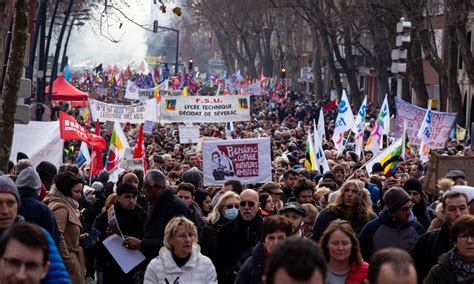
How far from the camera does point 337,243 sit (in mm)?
7523

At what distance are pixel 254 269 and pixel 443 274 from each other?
1.11 meters

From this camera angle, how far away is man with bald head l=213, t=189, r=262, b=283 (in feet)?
33.1

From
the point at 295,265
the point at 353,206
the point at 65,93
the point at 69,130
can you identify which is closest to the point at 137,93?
the point at 65,93

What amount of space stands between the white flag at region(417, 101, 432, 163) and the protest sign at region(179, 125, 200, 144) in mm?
6898

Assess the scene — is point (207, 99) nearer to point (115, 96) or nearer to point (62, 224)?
point (62, 224)

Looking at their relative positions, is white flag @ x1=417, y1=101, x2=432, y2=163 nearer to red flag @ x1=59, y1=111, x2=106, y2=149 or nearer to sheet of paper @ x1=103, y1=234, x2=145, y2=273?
red flag @ x1=59, y1=111, x2=106, y2=149

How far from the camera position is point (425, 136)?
2331 cm

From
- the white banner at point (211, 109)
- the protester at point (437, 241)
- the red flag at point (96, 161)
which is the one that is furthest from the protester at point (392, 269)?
the white banner at point (211, 109)

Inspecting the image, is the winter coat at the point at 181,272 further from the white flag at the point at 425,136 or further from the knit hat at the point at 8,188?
the white flag at the point at 425,136

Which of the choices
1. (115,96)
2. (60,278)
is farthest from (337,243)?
(115,96)

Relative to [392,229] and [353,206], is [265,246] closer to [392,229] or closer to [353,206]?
[392,229]

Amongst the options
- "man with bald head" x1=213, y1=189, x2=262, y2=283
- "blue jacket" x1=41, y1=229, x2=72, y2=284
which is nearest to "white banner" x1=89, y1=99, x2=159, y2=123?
"man with bald head" x1=213, y1=189, x2=262, y2=283

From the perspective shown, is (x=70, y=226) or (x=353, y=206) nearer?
(x=70, y=226)

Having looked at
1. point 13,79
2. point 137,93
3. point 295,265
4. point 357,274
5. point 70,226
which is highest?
point 13,79
